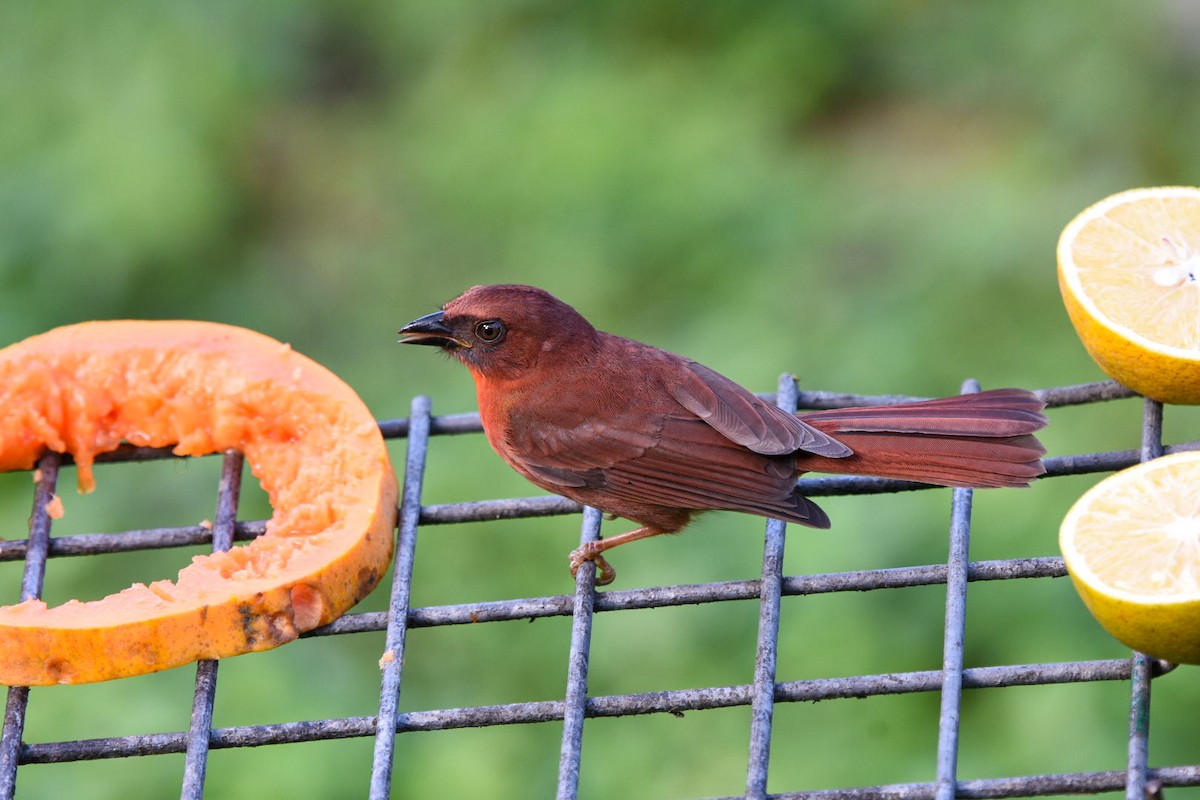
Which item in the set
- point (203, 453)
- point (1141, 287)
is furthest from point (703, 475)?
point (203, 453)

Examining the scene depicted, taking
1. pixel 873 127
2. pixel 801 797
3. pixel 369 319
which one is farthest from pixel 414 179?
pixel 801 797

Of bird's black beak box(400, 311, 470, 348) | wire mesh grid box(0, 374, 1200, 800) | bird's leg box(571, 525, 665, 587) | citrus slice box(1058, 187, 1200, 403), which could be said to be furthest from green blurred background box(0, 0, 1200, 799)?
bird's black beak box(400, 311, 470, 348)

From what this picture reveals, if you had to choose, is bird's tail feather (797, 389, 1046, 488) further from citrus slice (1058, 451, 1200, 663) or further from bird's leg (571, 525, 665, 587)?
bird's leg (571, 525, 665, 587)

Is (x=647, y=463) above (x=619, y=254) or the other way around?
the other way around

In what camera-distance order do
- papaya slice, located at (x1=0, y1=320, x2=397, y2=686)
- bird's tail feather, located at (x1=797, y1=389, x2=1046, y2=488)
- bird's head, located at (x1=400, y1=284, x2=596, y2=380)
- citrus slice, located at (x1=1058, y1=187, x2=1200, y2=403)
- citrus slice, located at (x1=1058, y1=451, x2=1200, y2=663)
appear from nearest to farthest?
1. citrus slice, located at (x1=1058, y1=451, x2=1200, y2=663)
2. papaya slice, located at (x1=0, y1=320, x2=397, y2=686)
3. bird's tail feather, located at (x1=797, y1=389, x2=1046, y2=488)
4. citrus slice, located at (x1=1058, y1=187, x2=1200, y2=403)
5. bird's head, located at (x1=400, y1=284, x2=596, y2=380)

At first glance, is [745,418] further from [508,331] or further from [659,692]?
[659,692]

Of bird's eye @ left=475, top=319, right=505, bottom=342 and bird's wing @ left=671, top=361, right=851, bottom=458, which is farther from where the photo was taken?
bird's eye @ left=475, top=319, right=505, bottom=342

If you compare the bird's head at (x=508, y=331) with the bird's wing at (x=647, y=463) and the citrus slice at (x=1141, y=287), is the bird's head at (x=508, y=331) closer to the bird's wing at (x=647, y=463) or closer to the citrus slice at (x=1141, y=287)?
the bird's wing at (x=647, y=463)
